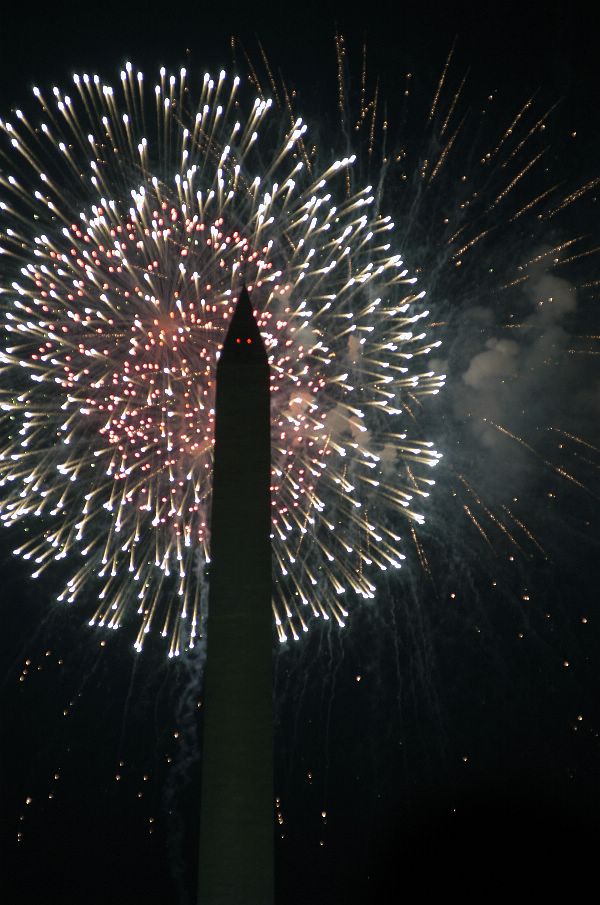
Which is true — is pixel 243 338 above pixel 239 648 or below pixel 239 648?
above

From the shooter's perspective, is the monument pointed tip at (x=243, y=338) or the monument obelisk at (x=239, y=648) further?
the monument pointed tip at (x=243, y=338)

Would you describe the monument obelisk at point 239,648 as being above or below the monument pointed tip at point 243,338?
below

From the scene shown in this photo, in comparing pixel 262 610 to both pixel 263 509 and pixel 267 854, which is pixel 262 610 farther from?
pixel 267 854

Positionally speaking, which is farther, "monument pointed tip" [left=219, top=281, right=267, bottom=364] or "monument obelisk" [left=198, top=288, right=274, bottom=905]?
"monument pointed tip" [left=219, top=281, right=267, bottom=364]

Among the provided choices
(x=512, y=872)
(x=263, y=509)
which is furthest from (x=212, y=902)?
(x=512, y=872)

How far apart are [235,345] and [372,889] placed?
18579 mm

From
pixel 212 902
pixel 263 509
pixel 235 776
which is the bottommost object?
pixel 212 902

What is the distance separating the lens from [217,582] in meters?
17.6

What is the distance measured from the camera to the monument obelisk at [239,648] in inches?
650

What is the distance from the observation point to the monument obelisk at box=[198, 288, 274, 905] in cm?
1652

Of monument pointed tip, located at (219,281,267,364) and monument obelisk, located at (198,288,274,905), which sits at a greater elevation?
monument pointed tip, located at (219,281,267,364)

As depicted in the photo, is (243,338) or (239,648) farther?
(243,338)

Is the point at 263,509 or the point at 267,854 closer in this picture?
the point at 267,854

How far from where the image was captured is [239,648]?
17141 millimetres
